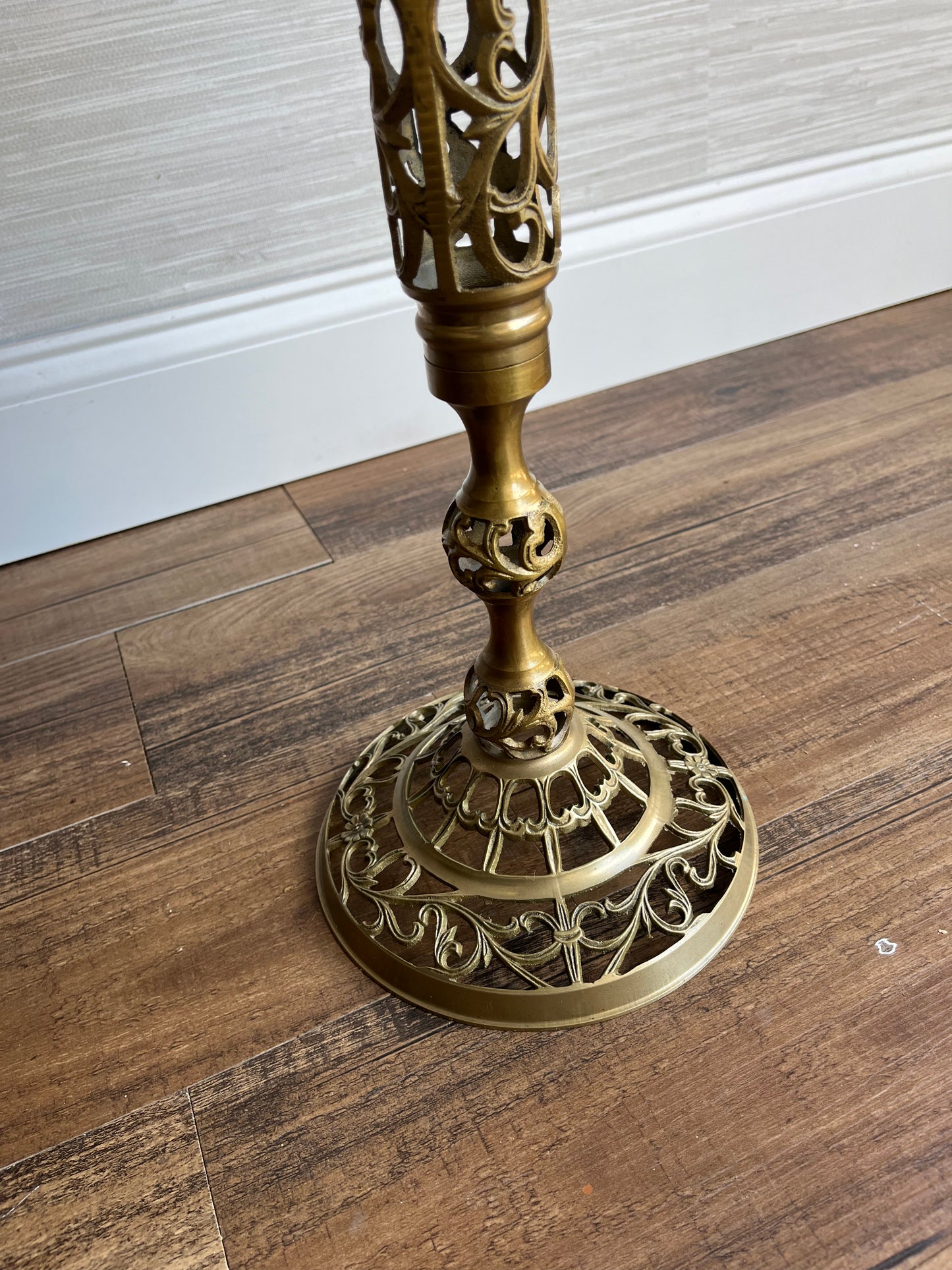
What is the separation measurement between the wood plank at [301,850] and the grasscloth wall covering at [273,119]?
52 cm

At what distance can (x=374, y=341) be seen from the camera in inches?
45.8

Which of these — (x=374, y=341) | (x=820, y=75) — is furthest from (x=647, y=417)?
(x=820, y=75)

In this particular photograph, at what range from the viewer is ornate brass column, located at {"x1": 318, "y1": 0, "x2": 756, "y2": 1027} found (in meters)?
0.48

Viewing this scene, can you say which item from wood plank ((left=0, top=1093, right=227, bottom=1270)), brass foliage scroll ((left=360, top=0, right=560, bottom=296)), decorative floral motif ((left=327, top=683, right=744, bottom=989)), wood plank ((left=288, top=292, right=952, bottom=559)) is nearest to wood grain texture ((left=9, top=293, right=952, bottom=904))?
wood plank ((left=288, top=292, right=952, bottom=559))

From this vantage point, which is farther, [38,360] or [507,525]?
[38,360]

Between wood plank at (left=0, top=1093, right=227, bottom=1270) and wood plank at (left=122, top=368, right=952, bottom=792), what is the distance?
289 millimetres

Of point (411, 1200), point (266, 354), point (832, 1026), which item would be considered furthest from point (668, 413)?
point (411, 1200)

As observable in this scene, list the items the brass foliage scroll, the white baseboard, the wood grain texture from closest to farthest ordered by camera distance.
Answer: the brass foliage scroll < the wood grain texture < the white baseboard

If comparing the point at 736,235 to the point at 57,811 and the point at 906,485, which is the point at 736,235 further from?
the point at 57,811

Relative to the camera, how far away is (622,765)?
712 mm

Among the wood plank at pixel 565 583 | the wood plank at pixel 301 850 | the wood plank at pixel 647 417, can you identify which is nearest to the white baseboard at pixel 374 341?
the wood plank at pixel 647 417

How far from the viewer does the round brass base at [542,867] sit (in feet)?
2.01

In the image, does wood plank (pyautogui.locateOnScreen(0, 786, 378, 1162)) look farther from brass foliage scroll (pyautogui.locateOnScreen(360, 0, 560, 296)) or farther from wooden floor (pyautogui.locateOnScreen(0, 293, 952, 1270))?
brass foliage scroll (pyautogui.locateOnScreen(360, 0, 560, 296))

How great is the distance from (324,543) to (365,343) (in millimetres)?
246
